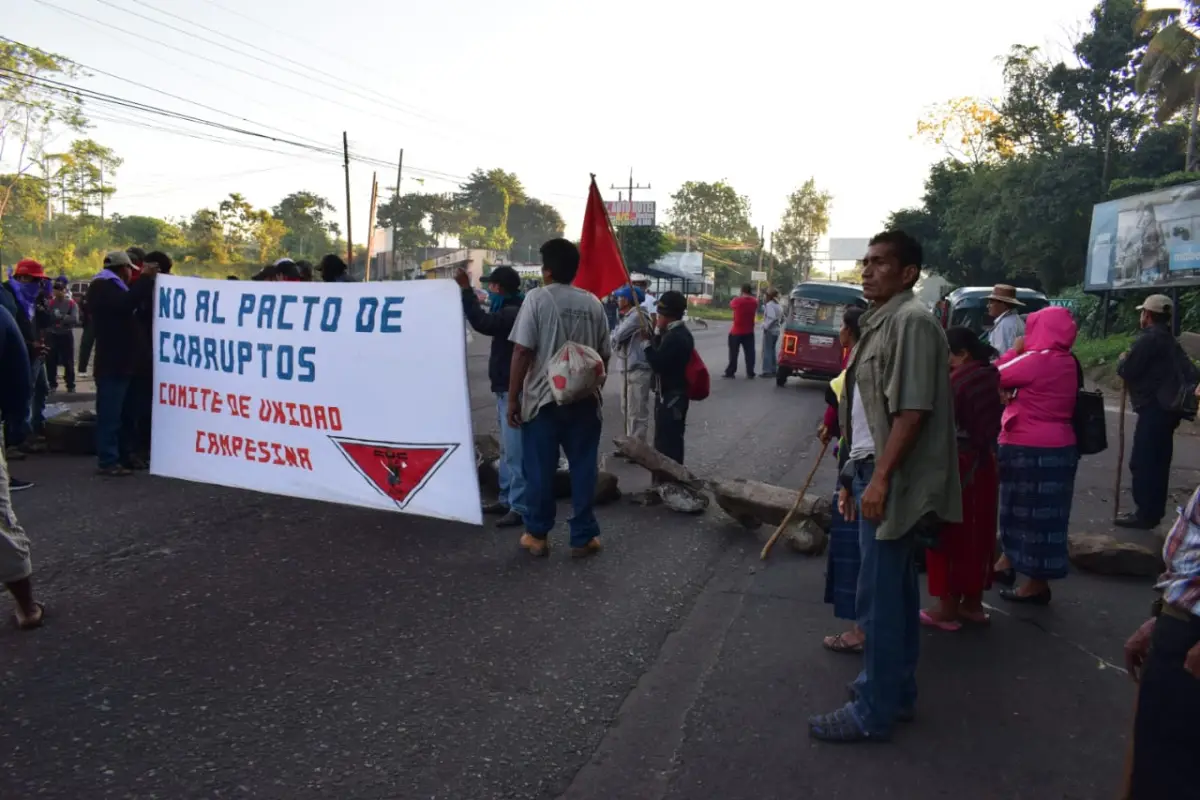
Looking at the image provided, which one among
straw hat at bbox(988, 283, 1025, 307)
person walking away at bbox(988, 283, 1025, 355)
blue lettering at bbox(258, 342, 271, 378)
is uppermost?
straw hat at bbox(988, 283, 1025, 307)

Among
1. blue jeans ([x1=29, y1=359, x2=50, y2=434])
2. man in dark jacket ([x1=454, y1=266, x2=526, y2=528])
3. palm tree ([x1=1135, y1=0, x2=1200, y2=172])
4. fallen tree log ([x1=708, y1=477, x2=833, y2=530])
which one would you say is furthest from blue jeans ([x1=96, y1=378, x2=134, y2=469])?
palm tree ([x1=1135, y1=0, x2=1200, y2=172])

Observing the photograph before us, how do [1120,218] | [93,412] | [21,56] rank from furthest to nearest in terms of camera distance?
[21,56] → [1120,218] → [93,412]

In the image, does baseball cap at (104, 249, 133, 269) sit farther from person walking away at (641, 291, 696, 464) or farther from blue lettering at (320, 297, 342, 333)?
person walking away at (641, 291, 696, 464)

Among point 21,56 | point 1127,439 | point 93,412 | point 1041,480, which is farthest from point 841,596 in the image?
point 21,56

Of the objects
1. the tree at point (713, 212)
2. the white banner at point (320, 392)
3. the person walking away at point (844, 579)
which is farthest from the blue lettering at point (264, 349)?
the tree at point (713, 212)

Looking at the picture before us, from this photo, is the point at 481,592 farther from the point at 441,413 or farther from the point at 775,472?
the point at 775,472

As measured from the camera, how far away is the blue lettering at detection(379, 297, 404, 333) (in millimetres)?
5441

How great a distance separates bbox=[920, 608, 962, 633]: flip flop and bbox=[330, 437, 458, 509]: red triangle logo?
2759mm

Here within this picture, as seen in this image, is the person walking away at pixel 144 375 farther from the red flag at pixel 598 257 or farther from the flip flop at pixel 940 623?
the flip flop at pixel 940 623

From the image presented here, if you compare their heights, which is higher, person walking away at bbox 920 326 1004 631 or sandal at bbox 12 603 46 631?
person walking away at bbox 920 326 1004 631

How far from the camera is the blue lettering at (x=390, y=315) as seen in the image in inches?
214

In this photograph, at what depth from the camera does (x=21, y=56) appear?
1500 inches

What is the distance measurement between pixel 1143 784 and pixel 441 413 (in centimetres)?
399

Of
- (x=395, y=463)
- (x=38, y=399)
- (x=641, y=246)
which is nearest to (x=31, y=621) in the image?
(x=395, y=463)
